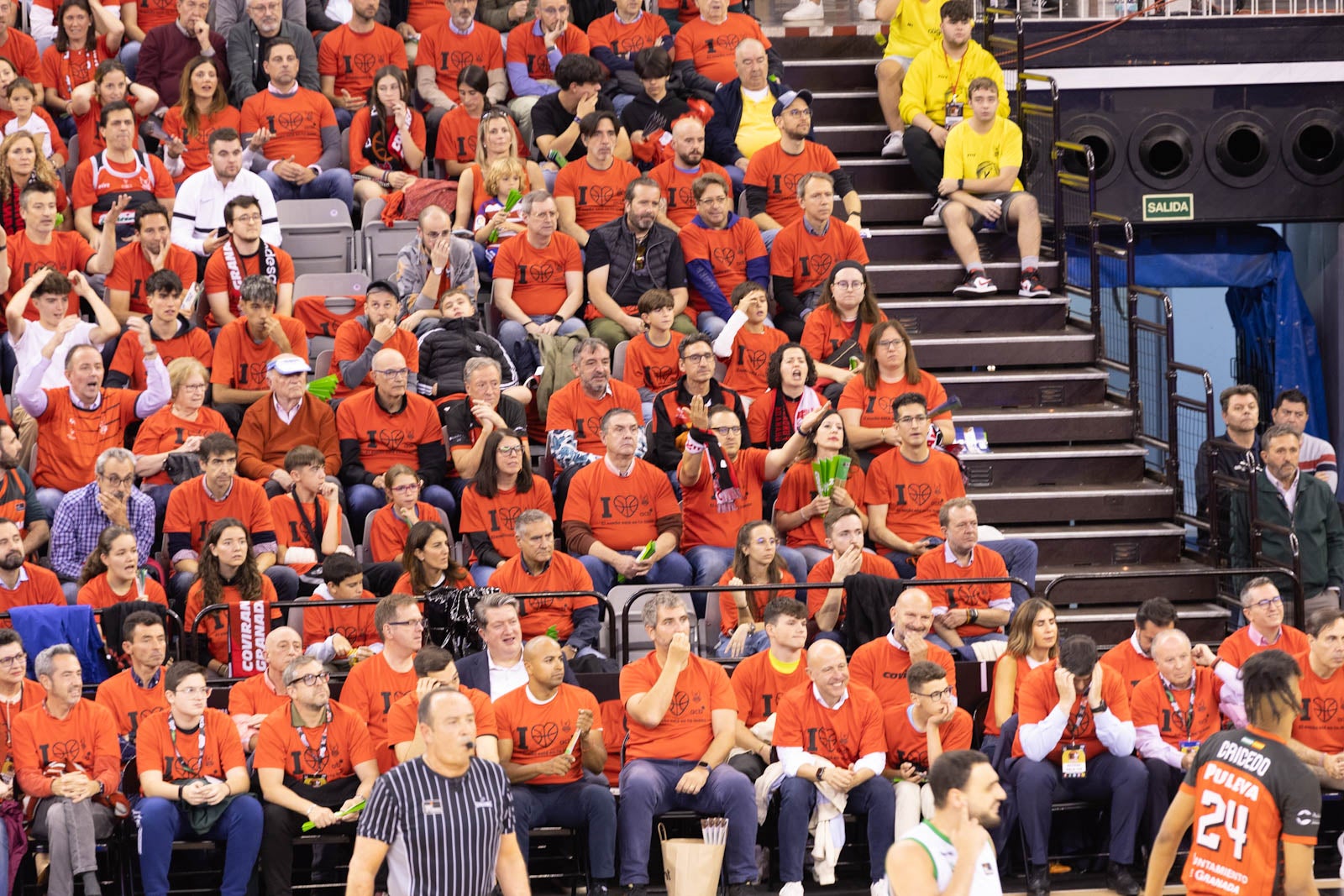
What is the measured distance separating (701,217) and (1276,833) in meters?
6.61

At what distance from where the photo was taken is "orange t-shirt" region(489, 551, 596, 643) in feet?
31.5

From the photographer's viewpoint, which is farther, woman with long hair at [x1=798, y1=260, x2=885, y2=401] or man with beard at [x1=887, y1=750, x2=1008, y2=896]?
woman with long hair at [x1=798, y1=260, x2=885, y2=401]

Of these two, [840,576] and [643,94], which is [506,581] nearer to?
[840,576]

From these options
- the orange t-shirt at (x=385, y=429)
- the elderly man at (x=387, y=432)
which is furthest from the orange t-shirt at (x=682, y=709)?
the orange t-shirt at (x=385, y=429)

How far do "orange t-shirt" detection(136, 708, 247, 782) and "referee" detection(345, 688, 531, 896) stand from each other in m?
2.12

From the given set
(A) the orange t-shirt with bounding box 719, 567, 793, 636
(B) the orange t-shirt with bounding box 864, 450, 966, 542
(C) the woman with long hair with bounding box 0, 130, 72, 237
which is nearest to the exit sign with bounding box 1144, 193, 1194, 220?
(B) the orange t-shirt with bounding box 864, 450, 966, 542


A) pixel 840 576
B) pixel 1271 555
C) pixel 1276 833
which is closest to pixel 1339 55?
pixel 1271 555

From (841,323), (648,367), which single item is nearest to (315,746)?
(648,367)

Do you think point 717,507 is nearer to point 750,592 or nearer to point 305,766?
point 750,592

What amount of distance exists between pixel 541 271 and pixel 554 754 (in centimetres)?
405

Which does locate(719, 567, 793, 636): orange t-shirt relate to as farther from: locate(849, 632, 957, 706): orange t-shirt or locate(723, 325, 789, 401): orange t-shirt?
locate(723, 325, 789, 401): orange t-shirt

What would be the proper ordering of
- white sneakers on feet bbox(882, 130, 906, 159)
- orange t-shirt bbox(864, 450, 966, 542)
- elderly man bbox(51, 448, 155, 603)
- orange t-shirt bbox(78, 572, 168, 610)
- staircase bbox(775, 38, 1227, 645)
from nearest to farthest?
orange t-shirt bbox(78, 572, 168, 610), elderly man bbox(51, 448, 155, 603), orange t-shirt bbox(864, 450, 966, 542), staircase bbox(775, 38, 1227, 645), white sneakers on feet bbox(882, 130, 906, 159)

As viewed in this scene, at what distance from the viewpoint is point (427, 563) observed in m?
9.47

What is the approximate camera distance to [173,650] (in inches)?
370
